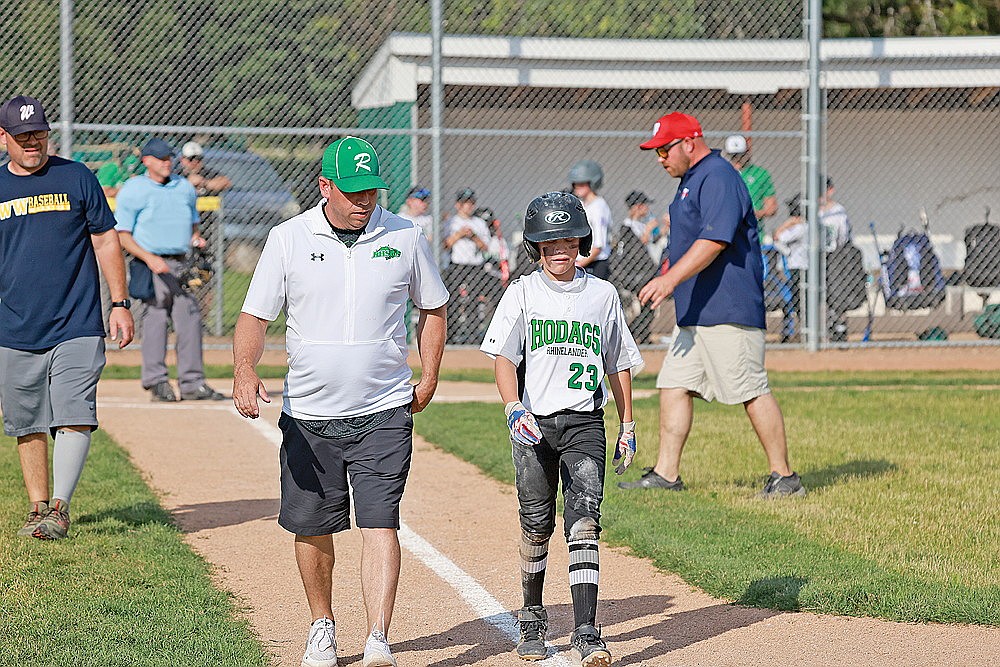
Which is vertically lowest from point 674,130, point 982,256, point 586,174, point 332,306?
point 332,306

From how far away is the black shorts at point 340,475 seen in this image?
477cm

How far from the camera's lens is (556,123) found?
21.8 metres

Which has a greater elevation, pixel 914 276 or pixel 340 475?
pixel 914 276

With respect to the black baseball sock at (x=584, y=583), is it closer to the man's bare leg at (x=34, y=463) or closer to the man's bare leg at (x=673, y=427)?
the man's bare leg at (x=34, y=463)

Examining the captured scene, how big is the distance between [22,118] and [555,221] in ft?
9.66

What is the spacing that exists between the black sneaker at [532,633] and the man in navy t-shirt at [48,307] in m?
2.69

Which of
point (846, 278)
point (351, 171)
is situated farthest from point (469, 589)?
point (846, 278)

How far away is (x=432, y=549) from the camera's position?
6.83m

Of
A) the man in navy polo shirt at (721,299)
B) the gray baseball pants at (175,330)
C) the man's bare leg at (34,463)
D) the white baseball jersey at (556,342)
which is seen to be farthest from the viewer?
the gray baseball pants at (175,330)

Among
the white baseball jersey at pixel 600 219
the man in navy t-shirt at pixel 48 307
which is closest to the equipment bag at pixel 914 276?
the white baseball jersey at pixel 600 219

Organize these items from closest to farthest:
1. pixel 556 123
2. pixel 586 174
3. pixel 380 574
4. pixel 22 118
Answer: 1. pixel 380 574
2. pixel 22 118
3. pixel 586 174
4. pixel 556 123

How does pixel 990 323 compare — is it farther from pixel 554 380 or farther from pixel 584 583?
pixel 584 583

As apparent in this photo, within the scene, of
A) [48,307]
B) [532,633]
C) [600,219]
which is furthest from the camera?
[600,219]

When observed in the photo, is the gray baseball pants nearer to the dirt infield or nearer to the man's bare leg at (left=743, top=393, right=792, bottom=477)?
the dirt infield
